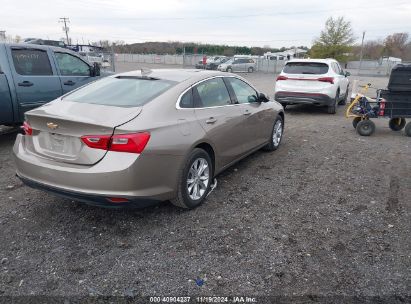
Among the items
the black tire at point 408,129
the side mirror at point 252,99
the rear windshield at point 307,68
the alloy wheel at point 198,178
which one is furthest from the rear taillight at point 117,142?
the rear windshield at point 307,68

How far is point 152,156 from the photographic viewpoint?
3.33 m

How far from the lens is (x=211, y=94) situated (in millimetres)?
4504

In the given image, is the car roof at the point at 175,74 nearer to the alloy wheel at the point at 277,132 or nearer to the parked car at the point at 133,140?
the parked car at the point at 133,140

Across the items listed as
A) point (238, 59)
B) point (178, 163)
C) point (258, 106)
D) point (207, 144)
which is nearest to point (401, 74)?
point (258, 106)

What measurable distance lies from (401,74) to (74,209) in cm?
716

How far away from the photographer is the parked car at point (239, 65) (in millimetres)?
35328

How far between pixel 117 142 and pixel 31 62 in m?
4.40

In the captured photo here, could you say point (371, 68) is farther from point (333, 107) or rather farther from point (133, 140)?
point (133, 140)

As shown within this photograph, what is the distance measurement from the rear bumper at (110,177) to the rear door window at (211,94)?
3.26 ft

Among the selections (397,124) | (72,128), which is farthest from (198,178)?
(397,124)

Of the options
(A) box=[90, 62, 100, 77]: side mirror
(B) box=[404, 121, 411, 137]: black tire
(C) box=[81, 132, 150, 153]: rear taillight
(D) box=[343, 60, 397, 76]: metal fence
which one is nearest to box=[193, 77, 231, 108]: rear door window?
(C) box=[81, 132, 150, 153]: rear taillight

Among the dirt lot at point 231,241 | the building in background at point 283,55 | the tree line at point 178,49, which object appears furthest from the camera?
the tree line at point 178,49

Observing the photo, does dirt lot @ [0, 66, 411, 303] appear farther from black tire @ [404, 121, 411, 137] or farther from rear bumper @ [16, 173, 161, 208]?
black tire @ [404, 121, 411, 137]

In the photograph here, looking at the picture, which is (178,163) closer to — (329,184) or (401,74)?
(329,184)
